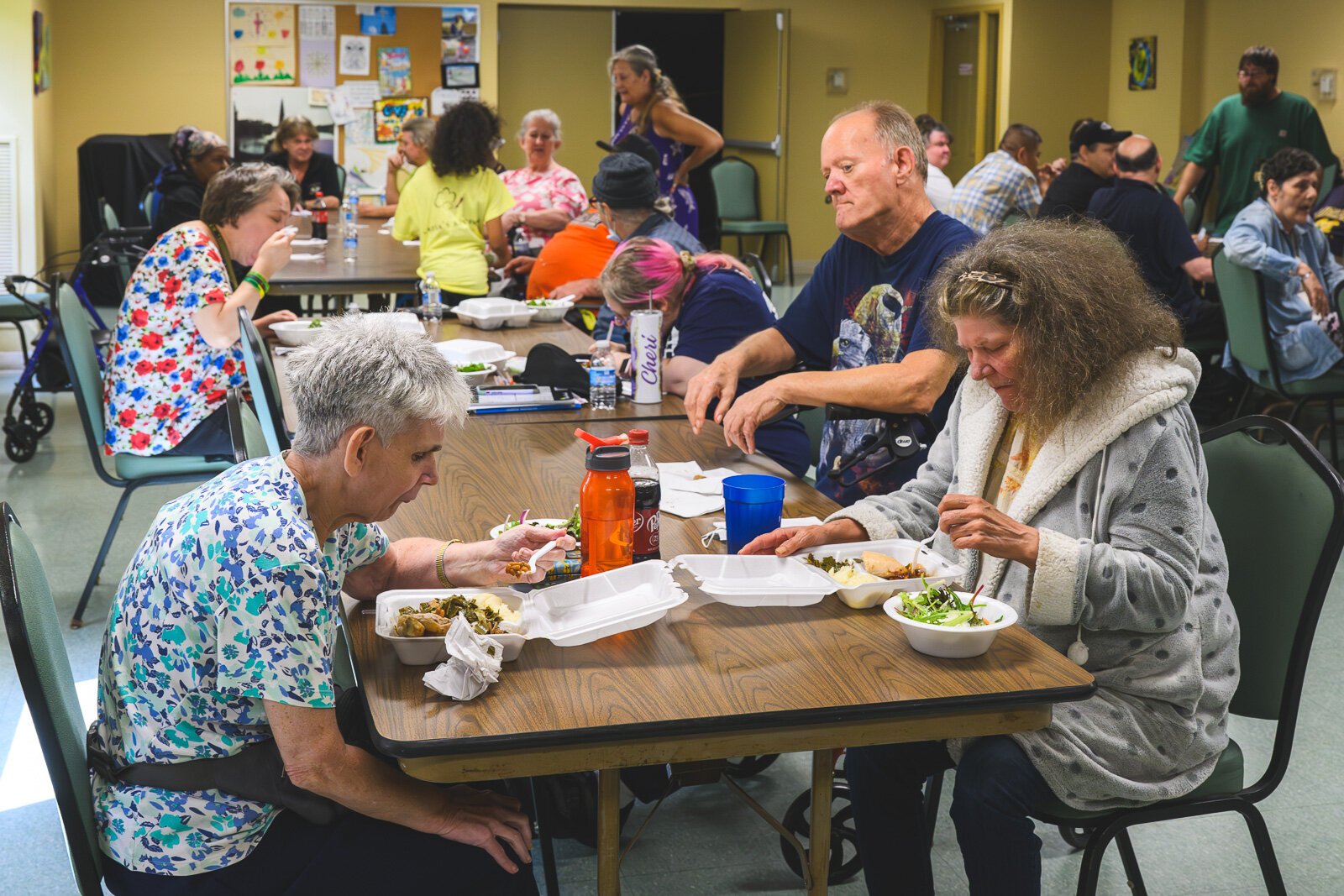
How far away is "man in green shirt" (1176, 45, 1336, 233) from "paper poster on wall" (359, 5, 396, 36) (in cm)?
587

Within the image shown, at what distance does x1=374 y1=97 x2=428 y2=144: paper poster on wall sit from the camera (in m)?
10.3

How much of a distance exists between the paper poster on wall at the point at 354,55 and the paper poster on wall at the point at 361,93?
0.25ft

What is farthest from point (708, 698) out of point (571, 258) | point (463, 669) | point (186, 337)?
point (571, 258)

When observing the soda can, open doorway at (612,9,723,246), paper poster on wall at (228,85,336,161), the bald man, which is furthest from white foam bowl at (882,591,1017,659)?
open doorway at (612,9,723,246)

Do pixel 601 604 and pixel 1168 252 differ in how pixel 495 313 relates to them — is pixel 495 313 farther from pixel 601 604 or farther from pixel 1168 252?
pixel 1168 252

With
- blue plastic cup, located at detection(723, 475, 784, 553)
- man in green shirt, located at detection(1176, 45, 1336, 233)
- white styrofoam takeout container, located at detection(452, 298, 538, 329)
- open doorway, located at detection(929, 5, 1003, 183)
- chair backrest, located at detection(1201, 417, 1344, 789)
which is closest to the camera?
chair backrest, located at detection(1201, 417, 1344, 789)

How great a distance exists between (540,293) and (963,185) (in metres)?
3.15

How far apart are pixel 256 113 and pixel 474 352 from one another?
7.33 meters

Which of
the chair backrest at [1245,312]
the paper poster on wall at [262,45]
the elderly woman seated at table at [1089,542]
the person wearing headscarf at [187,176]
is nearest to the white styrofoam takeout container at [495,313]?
the elderly woman seated at table at [1089,542]

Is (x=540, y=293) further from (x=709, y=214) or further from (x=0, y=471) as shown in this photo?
(x=709, y=214)

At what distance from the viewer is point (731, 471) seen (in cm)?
248

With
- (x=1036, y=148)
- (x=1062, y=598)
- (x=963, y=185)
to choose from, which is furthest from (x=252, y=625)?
(x=1036, y=148)

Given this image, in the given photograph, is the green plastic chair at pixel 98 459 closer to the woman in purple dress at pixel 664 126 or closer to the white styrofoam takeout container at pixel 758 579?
the white styrofoam takeout container at pixel 758 579

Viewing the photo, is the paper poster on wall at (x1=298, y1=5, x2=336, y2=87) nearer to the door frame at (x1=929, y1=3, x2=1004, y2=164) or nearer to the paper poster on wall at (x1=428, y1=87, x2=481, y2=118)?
the paper poster on wall at (x1=428, y1=87, x2=481, y2=118)
